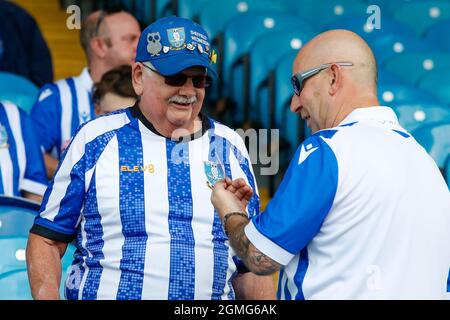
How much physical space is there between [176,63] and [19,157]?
1588mm

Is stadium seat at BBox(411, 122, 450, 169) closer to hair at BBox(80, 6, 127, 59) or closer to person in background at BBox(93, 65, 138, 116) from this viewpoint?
person in background at BBox(93, 65, 138, 116)

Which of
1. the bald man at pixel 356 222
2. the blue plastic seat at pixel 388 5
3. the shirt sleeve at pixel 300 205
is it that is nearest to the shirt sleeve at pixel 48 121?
the bald man at pixel 356 222

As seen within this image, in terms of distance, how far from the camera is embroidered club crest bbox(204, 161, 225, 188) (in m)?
3.28

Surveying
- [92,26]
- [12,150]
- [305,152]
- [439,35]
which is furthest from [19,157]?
[439,35]

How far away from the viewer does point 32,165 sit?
4.63m

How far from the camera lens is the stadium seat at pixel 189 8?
6699mm

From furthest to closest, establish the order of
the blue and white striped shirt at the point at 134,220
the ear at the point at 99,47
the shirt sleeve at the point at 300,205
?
the ear at the point at 99,47, the blue and white striped shirt at the point at 134,220, the shirt sleeve at the point at 300,205

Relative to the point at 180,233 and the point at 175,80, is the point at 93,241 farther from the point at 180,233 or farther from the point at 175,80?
the point at 175,80

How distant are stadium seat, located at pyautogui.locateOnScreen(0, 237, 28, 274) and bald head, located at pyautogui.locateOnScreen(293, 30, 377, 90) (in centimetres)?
122

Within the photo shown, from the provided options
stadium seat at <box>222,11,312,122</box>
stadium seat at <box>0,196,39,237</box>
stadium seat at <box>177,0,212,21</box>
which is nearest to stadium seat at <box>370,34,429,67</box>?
stadium seat at <box>222,11,312,122</box>

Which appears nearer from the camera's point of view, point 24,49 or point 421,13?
point 24,49

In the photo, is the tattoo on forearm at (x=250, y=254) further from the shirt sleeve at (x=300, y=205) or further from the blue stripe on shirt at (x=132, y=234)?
the blue stripe on shirt at (x=132, y=234)

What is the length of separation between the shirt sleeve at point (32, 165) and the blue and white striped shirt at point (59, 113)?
43 centimetres
